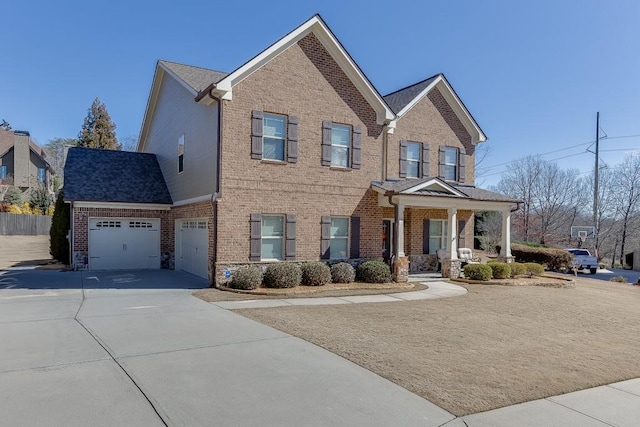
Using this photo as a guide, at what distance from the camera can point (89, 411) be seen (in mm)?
4395

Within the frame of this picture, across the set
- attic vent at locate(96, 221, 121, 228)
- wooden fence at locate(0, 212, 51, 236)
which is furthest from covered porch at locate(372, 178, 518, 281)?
wooden fence at locate(0, 212, 51, 236)

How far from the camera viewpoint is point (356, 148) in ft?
53.5

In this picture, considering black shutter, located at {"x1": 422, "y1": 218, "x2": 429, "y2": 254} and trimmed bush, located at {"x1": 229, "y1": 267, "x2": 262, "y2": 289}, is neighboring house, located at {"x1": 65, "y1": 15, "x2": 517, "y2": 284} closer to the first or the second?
black shutter, located at {"x1": 422, "y1": 218, "x2": 429, "y2": 254}

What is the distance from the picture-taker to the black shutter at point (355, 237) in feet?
53.3

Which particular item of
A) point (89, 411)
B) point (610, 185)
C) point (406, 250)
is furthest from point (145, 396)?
point (610, 185)

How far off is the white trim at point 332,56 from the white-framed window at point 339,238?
14.5 feet

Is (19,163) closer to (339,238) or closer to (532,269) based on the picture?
(339,238)

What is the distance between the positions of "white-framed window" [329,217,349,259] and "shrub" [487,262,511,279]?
617cm

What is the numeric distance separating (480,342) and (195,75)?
51.4ft

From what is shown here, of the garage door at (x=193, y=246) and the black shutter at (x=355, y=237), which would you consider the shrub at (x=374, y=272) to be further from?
the garage door at (x=193, y=246)

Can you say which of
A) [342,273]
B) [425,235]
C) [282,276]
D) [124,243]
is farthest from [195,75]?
[425,235]

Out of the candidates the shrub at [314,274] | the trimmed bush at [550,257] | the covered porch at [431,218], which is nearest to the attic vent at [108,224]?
the shrub at [314,274]

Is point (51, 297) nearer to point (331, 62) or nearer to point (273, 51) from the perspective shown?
point (273, 51)

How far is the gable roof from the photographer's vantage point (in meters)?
18.6
